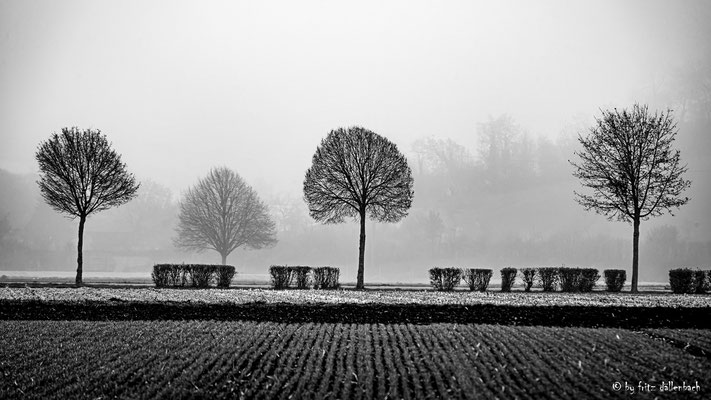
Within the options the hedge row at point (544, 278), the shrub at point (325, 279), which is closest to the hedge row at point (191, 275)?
the shrub at point (325, 279)

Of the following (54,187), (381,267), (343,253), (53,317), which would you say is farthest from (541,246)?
(53,317)

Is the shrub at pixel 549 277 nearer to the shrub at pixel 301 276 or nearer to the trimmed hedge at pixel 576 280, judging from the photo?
the trimmed hedge at pixel 576 280

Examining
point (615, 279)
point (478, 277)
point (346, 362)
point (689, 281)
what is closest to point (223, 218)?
point (478, 277)

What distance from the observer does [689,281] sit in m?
35.9

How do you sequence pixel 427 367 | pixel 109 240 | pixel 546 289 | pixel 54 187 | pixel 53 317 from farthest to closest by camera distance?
pixel 109 240 → pixel 54 187 → pixel 546 289 → pixel 53 317 → pixel 427 367

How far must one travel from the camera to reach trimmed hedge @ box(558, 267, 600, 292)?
36.7 m

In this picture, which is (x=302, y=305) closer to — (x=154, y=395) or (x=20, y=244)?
(x=154, y=395)

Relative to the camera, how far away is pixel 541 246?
91.2 meters

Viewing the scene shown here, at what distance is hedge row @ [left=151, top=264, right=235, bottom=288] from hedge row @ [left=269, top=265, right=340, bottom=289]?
314 centimetres

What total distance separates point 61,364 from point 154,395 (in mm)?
3927

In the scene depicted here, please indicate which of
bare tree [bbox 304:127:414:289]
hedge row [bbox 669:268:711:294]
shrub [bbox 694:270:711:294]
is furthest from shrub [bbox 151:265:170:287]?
shrub [bbox 694:270:711:294]

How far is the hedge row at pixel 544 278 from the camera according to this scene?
1452 inches

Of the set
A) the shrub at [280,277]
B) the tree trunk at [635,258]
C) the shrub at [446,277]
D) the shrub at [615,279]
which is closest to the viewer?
the tree trunk at [635,258]

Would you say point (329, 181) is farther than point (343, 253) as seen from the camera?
No
